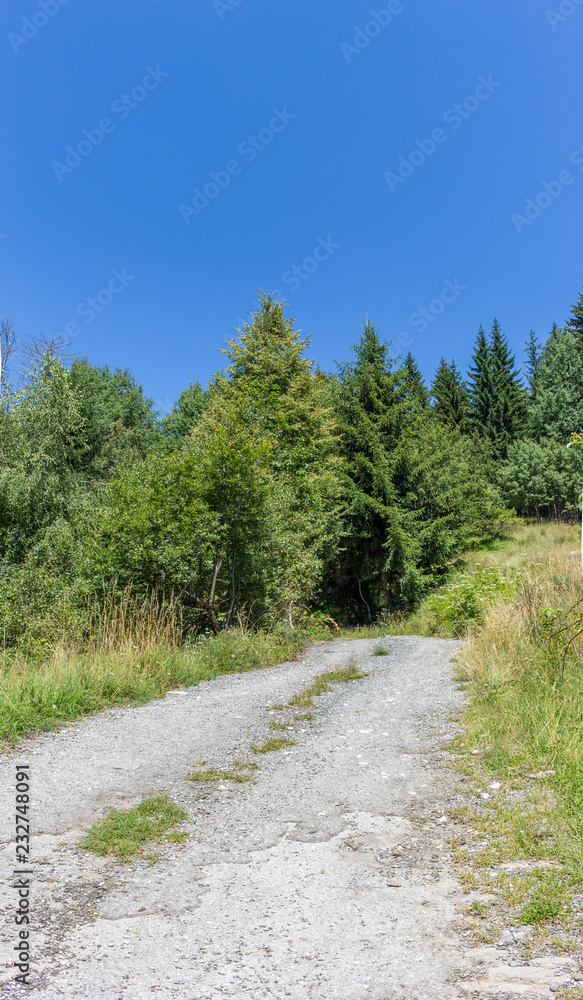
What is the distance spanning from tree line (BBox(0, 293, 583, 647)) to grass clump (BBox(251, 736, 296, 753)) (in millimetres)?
4503

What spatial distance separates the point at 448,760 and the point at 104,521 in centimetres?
711

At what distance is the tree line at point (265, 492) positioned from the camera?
31.9ft

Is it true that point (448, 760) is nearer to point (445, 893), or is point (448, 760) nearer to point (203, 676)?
point (445, 893)

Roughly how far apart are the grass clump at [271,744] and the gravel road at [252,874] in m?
0.10

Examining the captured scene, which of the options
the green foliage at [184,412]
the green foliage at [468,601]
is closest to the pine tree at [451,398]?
the green foliage at [184,412]

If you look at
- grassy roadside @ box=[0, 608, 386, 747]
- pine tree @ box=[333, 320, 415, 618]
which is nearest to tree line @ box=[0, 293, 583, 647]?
pine tree @ box=[333, 320, 415, 618]

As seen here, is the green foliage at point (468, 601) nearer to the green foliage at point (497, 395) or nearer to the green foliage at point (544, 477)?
the green foliage at point (544, 477)

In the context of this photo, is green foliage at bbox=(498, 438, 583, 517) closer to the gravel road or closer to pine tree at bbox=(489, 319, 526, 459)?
pine tree at bbox=(489, 319, 526, 459)

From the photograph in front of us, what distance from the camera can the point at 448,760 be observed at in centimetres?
446

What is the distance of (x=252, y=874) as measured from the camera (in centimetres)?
286

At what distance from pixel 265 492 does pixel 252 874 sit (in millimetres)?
8283

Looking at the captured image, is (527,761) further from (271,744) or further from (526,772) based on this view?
(271,744)

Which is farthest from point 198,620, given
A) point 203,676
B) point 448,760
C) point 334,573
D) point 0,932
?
point 334,573

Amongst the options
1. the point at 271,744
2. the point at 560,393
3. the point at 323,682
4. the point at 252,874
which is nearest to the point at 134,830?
the point at 252,874
